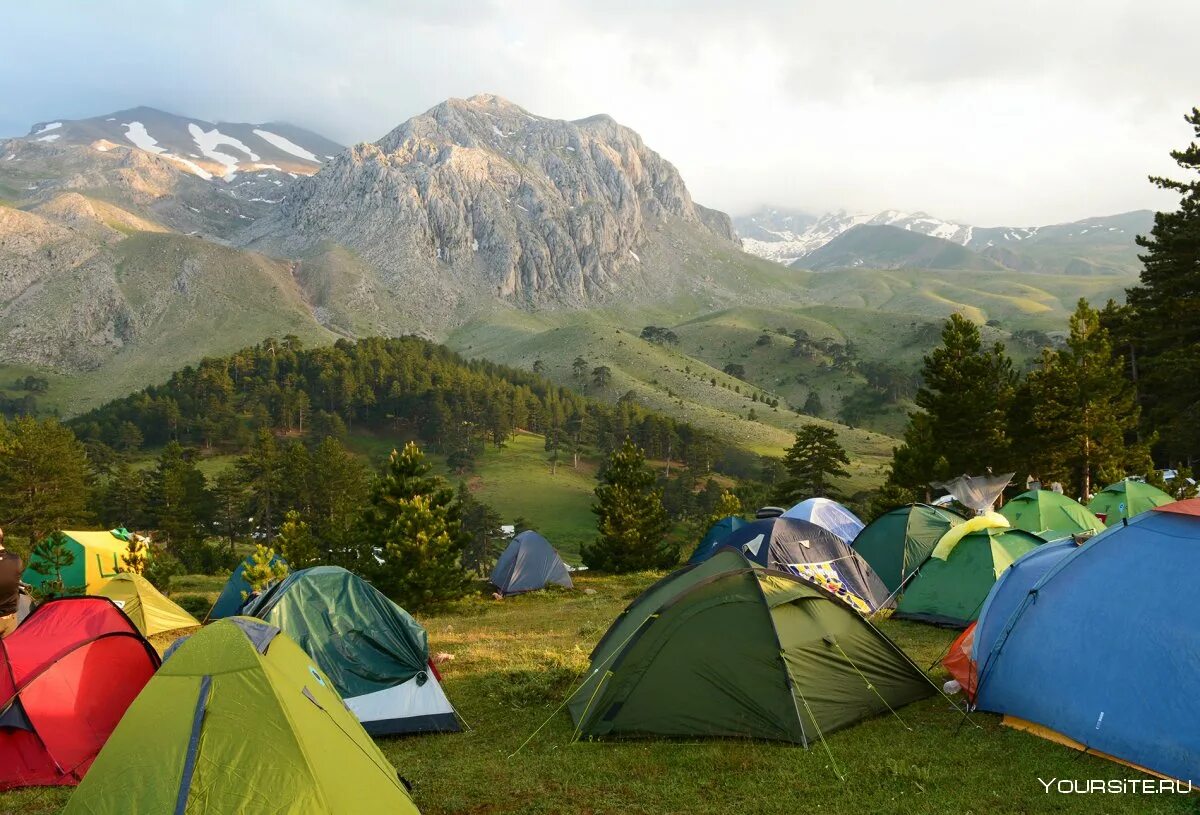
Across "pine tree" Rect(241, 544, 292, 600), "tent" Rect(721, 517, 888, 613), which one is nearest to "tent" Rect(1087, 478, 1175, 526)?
"tent" Rect(721, 517, 888, 613)

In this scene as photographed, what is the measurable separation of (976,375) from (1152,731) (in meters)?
31.2

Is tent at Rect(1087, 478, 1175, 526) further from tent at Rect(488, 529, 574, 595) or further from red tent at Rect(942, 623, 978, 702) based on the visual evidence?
tent at Rect(488, 529, 574, 595)

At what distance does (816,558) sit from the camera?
1786 centimetres

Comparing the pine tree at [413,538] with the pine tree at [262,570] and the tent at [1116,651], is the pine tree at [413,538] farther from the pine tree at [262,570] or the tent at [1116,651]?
the tent at [1116,651]

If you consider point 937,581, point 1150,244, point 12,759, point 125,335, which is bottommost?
point 125,335

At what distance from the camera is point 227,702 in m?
5.98

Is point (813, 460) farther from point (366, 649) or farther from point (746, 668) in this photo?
point (366, 649)

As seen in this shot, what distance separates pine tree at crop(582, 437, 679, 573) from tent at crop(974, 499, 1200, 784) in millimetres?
29512

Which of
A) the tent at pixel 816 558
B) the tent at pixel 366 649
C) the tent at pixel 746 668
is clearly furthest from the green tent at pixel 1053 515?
the tent at pixel 366 649

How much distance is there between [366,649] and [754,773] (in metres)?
6.29

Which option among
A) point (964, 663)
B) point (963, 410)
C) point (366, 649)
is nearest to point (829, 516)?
point (963, 410)

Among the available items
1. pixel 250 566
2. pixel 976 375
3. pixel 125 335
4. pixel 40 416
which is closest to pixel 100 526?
pixel 250 566

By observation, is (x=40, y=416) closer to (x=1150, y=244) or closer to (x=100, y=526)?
(x=100, y=526)

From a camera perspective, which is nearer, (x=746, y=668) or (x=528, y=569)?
(x=746, y=668)
